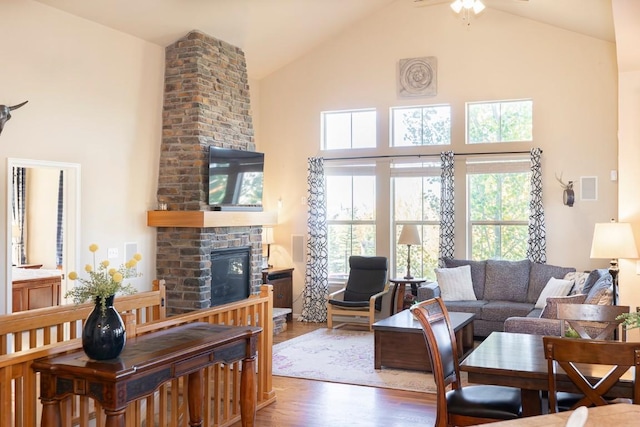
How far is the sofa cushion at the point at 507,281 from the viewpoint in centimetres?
792

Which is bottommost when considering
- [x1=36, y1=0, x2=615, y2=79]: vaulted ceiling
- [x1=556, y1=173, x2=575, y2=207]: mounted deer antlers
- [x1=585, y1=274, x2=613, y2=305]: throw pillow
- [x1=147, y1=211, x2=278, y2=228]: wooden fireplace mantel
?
[x1=585, y1=274, x2=613, y2=305]: throw pillow

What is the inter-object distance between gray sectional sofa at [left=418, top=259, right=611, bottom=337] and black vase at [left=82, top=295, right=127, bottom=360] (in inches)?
205

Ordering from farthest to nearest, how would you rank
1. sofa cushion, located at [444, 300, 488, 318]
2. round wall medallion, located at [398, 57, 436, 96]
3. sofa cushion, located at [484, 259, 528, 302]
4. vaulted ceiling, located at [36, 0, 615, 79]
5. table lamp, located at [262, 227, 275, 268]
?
table lamp, located at [262, 227, 275, 268] < round wall medallion, located at [398, 57, 436, 96] < sofa cushion, located at [484, 259, 528, 302] < sofa cushion, located at [444, 300, 488, 318] < vaulted ceiling, located at [36, 0, 615, 79]

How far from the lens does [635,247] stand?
17.2 ft

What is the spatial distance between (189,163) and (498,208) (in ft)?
13.8

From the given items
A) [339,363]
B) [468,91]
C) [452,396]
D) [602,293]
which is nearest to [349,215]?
[468,91]

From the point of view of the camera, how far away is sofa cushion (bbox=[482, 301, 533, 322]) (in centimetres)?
734

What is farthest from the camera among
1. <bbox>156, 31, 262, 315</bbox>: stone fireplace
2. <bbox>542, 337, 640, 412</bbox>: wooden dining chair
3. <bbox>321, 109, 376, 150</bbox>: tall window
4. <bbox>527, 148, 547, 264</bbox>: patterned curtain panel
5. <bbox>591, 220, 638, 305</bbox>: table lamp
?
<bbox>321, 109, 376, 150</bbox>: tall window

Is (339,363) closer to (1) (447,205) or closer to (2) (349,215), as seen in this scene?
(1) (447,205)

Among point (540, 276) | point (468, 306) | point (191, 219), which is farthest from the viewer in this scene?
point (540, 276)

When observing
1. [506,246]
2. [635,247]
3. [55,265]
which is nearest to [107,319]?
[635,247]

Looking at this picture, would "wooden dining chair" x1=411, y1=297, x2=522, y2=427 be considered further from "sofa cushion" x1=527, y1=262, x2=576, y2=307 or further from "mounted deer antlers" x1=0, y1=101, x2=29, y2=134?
"sofa cushion" x1=527, y1=262, x2=576, y2=307

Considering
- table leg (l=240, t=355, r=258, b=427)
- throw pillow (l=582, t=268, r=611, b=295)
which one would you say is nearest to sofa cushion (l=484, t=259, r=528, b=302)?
throw pillow (l=582, t=268, r=611, b=295)

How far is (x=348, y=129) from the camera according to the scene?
30.9 feet
